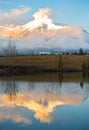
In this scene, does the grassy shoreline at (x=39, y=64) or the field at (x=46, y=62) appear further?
the field at (x=46, y=62)

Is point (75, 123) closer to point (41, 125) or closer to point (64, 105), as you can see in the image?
point (41, 125)

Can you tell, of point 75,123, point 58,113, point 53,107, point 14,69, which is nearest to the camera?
point 75,123

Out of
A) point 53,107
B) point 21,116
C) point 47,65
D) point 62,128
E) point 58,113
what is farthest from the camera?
point 47,65

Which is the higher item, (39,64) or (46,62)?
(46,62)

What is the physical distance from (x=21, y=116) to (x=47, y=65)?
10052 centimetres

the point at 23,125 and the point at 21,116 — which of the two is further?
the point at 21,116

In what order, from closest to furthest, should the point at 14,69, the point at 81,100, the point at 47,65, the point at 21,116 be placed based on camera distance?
1. the point at 21,116
2. the point at 81,100
3. the point at 14,69
4. the point at 47,65

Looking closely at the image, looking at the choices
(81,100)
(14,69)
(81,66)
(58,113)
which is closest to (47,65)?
(81,66)

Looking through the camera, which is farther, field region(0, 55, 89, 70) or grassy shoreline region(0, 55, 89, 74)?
field region(0, 55, 89, 70)

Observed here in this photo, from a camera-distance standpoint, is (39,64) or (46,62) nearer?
(39,64)

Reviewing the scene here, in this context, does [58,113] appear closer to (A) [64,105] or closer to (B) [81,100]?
(A) [64,105]

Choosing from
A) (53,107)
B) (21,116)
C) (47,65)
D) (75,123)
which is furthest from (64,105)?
(47,65)

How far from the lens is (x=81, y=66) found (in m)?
122

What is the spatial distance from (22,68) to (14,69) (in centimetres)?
449
